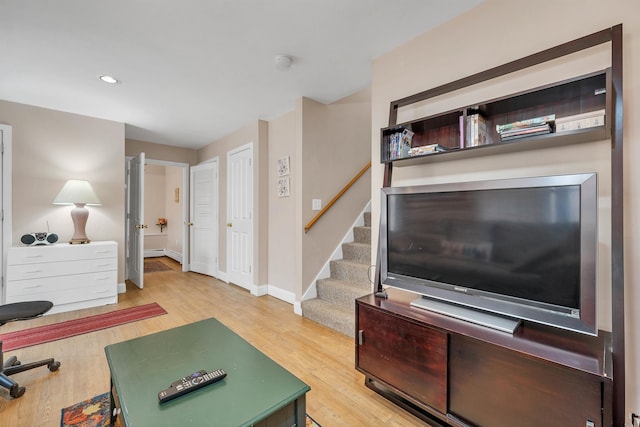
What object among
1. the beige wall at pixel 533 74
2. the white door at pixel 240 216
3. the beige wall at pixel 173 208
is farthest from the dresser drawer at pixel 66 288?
the beige wall at pixel 533 74

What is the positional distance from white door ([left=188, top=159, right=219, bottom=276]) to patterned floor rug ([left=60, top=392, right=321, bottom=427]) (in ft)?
10.4

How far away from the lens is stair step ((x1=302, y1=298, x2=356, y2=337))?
257 centimetres

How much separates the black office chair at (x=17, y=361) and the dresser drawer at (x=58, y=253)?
1369mm

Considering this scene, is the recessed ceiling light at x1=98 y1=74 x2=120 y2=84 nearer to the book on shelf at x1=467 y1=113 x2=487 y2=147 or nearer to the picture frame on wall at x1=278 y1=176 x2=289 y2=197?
the picture frame on wall at x1=278 y1=176 x2=289 y2=197

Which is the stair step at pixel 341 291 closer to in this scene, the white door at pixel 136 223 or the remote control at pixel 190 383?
the remote control at pixel 190 383

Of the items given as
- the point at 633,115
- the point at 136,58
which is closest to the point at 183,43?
the point at 136,58

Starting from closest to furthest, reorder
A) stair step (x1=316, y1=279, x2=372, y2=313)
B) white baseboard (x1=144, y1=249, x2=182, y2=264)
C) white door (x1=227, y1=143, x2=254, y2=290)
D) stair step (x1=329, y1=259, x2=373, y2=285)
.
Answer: stair step (x1=316, y1=279, x2=372, y2=313)
stair step (x1=329, y1=259, x2=373, y2=285)
white door (x1=227, y1=143, x2=254, y2=290)
white baseboard (x1=144, y1=249, x2=182, y2=264)

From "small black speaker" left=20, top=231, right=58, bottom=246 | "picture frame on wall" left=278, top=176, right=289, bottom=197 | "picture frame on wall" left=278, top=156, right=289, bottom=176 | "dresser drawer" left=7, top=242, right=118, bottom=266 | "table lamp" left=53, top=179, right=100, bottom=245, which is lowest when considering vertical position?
"dresser drawer" left=7, top=242, right=118, bottom=266

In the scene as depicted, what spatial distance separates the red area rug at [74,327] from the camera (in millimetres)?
2491

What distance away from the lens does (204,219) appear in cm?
511

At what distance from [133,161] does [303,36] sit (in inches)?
147

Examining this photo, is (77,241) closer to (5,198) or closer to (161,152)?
(5,198)

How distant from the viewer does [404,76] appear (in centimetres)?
211

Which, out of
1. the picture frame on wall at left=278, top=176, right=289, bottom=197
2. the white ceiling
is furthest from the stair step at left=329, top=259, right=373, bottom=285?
the white ceiling
